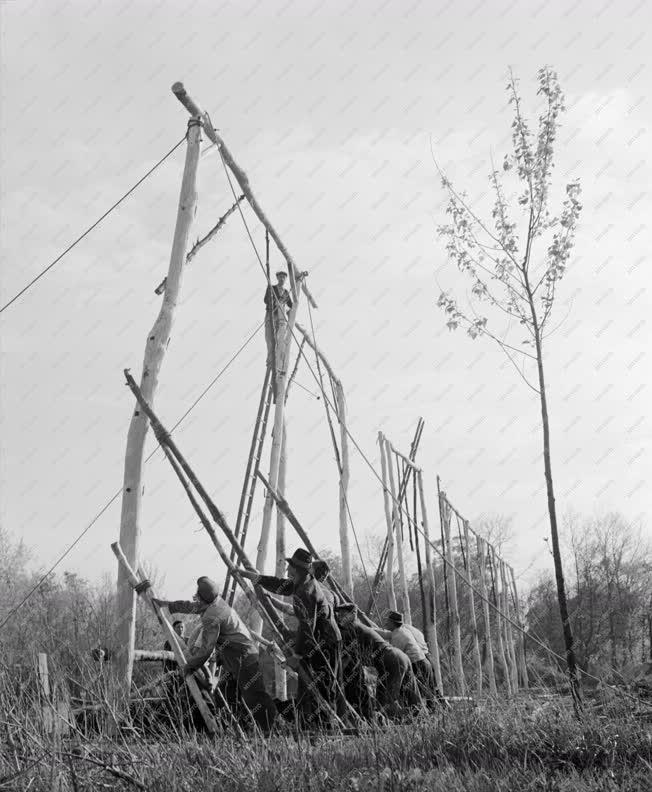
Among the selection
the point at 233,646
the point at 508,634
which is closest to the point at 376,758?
the point at 233,646

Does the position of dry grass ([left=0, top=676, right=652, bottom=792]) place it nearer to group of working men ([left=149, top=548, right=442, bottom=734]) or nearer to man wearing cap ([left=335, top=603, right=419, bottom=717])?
group of working men ([left=149, top=548, right=442, bottom=734])

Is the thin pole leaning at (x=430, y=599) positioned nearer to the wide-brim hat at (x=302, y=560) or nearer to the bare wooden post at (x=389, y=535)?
the bare wooden post at (x=389, y=535)

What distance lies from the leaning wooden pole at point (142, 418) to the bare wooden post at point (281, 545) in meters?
1.84

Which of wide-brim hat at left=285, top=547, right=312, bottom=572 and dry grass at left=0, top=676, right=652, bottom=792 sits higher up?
wide-brim hat at left=285, top=547, right=312, bottom=572

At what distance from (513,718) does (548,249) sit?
559 centimetres

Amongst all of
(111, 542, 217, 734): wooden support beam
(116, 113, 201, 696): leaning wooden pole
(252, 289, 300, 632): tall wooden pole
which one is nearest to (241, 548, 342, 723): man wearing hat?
(111, 542, 217, 734): wooden support beam

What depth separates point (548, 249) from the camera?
9367 millimetres

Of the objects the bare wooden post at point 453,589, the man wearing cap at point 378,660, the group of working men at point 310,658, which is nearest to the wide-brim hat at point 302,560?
the group of working men at point 310,658

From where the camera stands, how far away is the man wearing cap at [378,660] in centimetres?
688

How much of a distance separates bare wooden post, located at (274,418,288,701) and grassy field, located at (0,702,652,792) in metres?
2.83

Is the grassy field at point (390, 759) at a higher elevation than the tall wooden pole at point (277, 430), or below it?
below

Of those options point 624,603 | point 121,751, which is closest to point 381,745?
point 121,751

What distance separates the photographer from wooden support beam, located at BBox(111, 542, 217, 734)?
6.15 meters

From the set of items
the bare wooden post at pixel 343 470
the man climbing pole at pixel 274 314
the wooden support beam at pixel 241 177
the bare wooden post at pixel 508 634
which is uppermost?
the wooden support beam at pixel 241 177
